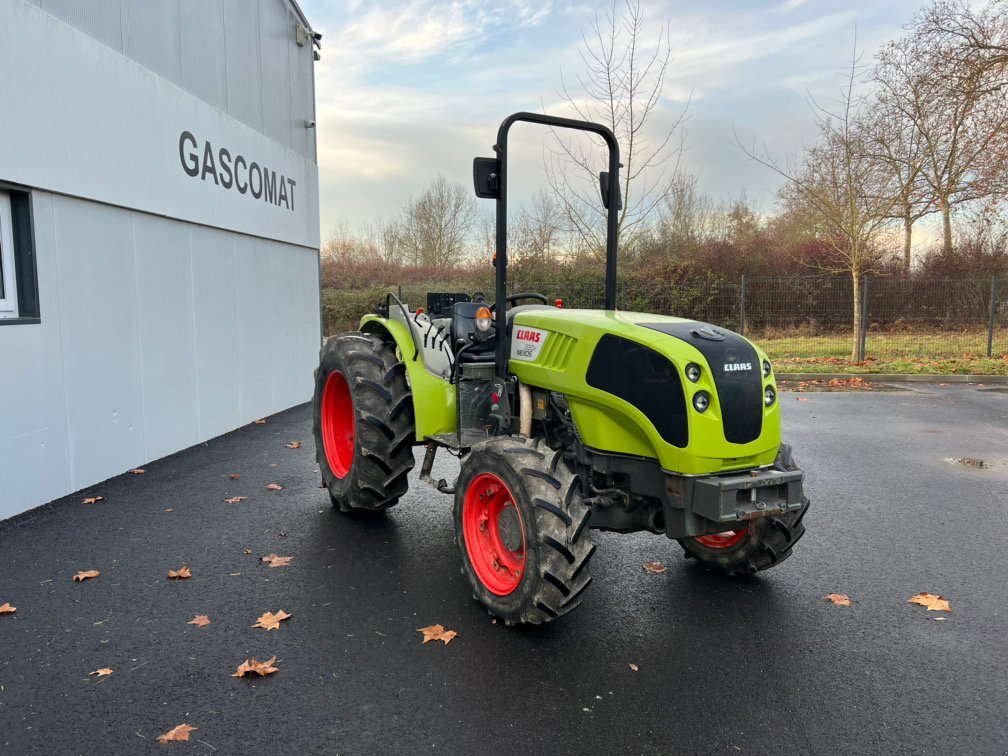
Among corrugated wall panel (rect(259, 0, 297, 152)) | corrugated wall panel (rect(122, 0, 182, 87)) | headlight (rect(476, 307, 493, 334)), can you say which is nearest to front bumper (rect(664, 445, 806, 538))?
headlight (rect(476, 307, 493, 334))

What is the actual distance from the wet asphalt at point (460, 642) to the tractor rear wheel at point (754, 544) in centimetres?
14

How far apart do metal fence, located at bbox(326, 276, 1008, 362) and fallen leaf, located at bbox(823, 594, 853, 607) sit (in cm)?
1340

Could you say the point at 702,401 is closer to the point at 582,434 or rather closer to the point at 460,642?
the point at 582,434

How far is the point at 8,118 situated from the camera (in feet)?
16.8

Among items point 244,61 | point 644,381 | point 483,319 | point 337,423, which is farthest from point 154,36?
point 644,381

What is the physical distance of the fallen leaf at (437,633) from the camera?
344 cm

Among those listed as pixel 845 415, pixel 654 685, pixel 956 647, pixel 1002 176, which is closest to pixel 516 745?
pixel 654 685

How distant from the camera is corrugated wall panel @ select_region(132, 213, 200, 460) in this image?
6.90 metres

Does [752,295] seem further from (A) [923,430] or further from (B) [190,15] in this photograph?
(B) [190,15]

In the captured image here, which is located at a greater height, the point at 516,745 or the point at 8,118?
the point at 8,118

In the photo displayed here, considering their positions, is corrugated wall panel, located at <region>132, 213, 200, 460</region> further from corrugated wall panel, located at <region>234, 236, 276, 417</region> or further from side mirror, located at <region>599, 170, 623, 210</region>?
side mirror, located at <region>599, 170, 623, 210</region>

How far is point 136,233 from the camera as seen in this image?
6797 millimetres

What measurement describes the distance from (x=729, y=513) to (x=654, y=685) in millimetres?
804

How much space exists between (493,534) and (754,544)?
4.71 ft
